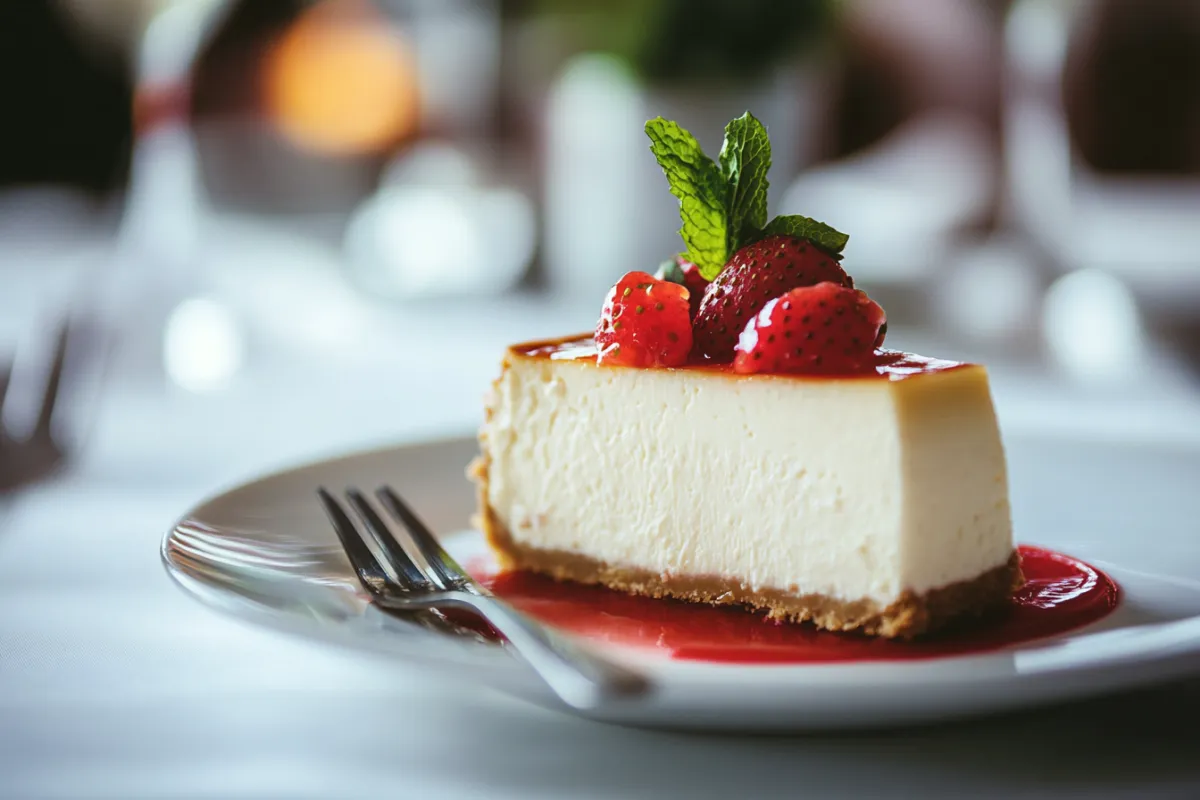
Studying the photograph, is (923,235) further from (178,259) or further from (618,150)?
(178,259)

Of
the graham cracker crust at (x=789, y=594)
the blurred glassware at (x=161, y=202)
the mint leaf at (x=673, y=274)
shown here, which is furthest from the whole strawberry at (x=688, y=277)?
the blurred glassware at (x=161, y=202)

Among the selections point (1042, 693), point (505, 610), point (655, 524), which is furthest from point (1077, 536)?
point (505, 610)

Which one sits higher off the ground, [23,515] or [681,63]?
[681,63]

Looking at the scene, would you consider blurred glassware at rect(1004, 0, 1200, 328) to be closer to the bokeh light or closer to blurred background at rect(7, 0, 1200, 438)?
blurred background at rect(7, 0, 1200, 438)

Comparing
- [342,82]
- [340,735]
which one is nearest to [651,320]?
[340,735]

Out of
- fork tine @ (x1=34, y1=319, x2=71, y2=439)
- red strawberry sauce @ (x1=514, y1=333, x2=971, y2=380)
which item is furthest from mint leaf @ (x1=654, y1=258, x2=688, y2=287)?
fork tine @ (x1=34, y1=319, x2=71, y2=439)

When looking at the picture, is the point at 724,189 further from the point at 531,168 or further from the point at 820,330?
the point at 531,168

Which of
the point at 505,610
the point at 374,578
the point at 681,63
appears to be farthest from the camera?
the point at 681,63

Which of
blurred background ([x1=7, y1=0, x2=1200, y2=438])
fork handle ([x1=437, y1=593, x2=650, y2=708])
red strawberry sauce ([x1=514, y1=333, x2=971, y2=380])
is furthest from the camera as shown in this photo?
blurred background ([x1=7, y1=0, x2=1200, y2=438])
